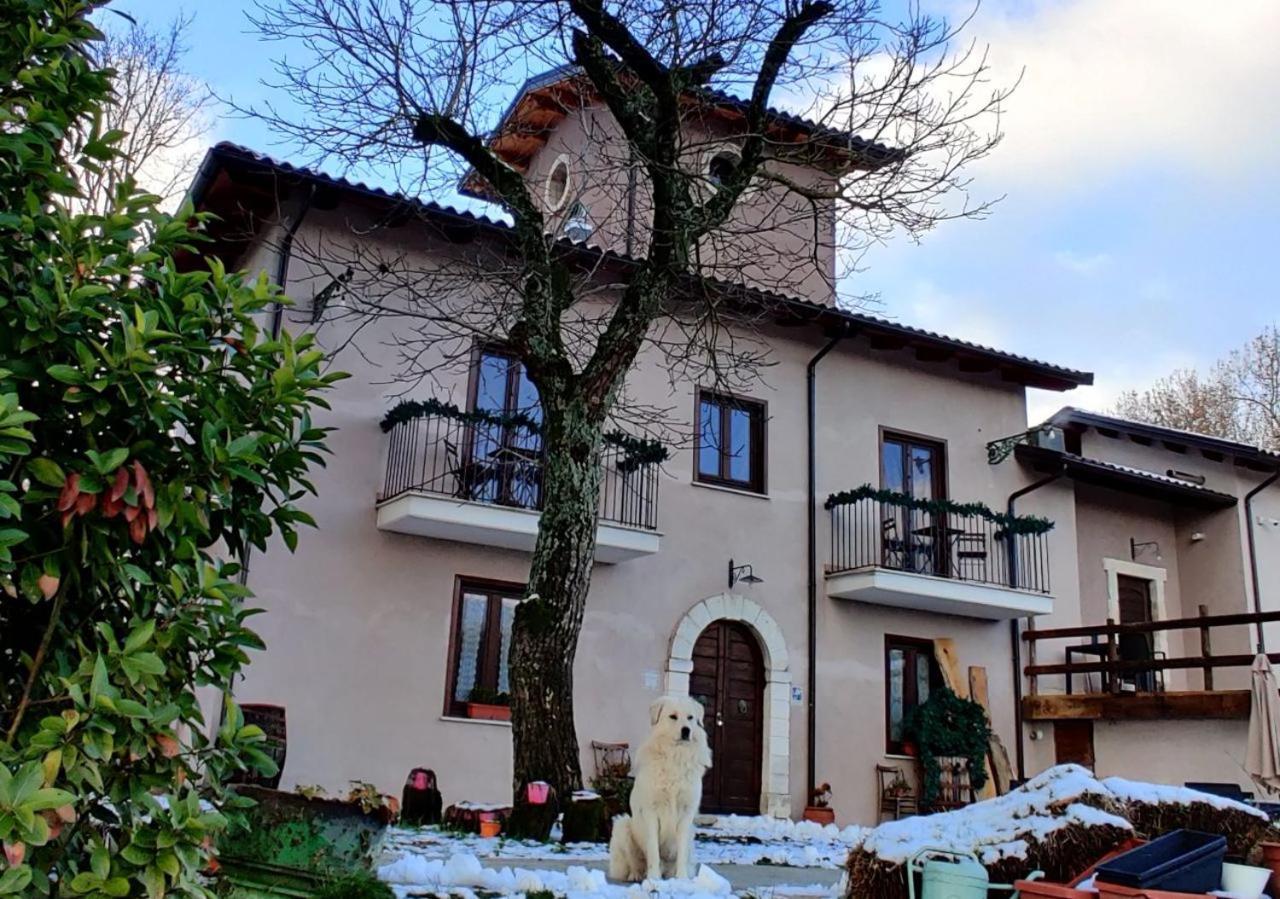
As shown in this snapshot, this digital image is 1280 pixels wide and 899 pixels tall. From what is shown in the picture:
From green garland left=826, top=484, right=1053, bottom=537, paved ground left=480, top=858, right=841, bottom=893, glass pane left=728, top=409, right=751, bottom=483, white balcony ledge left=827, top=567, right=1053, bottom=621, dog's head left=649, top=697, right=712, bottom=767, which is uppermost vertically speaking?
glass pane left=728, top=409, right=751, bottom=483

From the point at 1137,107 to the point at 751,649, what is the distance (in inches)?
300

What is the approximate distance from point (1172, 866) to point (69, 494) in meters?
4.52

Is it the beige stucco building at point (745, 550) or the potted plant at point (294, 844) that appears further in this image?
the beige stucco building at point (745, 550)

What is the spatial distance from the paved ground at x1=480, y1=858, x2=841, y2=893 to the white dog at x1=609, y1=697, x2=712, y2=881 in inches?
17.3

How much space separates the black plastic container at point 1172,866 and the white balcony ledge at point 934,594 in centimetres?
880

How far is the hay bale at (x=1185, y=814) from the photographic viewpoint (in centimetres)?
604

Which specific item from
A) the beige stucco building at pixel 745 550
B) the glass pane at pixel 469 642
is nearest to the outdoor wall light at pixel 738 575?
the beige stucco building at pixel 745 550

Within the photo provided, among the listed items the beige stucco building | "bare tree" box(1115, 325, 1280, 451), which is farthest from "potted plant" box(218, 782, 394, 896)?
"bare tree" box(1115, 325, 1280, 451)

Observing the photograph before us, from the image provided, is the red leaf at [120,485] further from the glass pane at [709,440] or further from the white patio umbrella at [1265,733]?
the white patio umbrella at [1265,733]

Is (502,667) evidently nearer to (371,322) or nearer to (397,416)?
(397,416)

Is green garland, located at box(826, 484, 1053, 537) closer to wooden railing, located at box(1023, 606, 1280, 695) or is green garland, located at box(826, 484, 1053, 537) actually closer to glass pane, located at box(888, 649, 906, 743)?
wooden railing, located at box(1023, 606, 1280, 695)

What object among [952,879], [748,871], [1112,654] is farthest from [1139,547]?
[952,879]

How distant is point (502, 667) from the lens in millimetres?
12477

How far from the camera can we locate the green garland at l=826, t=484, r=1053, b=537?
1434 centimetres
